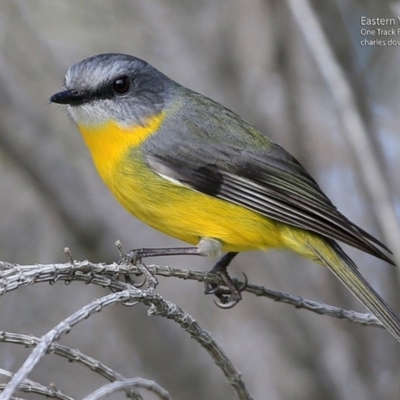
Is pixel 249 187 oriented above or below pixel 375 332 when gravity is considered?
below

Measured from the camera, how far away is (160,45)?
238 inches

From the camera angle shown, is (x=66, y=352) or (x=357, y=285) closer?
(x=66, y=352)

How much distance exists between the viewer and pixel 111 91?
13.4 feet

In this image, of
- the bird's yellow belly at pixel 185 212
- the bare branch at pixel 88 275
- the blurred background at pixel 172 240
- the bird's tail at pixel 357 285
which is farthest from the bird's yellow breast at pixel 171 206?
the blurred background at pixel 172 240

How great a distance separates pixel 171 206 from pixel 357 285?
0.99 meters

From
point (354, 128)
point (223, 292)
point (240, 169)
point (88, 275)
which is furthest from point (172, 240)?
point (88, 275)

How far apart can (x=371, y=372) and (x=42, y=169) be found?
2.59m

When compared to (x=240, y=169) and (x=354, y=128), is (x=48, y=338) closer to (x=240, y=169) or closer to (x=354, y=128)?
(x=354, y=128)

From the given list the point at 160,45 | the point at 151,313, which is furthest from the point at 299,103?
the point at 151,313

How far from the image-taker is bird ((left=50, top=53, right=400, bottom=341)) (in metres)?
3.82

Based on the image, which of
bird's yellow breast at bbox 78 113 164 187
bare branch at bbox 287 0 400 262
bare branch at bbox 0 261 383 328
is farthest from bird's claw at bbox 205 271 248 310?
bare branch at bbox 287 0 400 262

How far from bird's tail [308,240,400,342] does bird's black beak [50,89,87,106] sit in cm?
140

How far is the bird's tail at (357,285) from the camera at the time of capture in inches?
134

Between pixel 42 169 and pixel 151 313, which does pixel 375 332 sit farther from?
pixel 151 313
